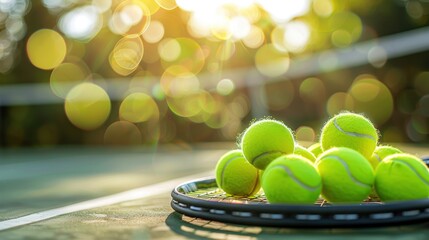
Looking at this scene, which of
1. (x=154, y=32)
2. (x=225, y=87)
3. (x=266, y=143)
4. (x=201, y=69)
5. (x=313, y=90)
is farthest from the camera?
(x=154, y=32)

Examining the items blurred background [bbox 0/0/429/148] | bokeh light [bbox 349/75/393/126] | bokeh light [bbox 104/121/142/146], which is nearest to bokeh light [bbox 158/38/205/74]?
blurred background [bbox 0/0/429/148]

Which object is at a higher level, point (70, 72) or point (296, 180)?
point (70, 72)

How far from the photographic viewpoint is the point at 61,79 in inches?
727

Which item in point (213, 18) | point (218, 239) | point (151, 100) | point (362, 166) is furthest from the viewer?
point (213, 18)

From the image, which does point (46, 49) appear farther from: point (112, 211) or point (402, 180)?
point (402, 180)

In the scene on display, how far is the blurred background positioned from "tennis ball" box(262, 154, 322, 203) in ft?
23.8

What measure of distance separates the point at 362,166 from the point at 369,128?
1.33ft

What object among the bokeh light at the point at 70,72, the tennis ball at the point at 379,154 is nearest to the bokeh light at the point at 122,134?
the bokeh light at the point at 70,72

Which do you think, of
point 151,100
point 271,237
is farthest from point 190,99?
point 271,237

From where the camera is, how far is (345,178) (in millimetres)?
2268

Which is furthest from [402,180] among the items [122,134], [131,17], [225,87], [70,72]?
[131,17]

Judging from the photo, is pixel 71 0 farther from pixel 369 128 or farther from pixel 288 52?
pixel 369 128

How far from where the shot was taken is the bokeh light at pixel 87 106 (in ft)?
36.4

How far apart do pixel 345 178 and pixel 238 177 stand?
55 centimetres
